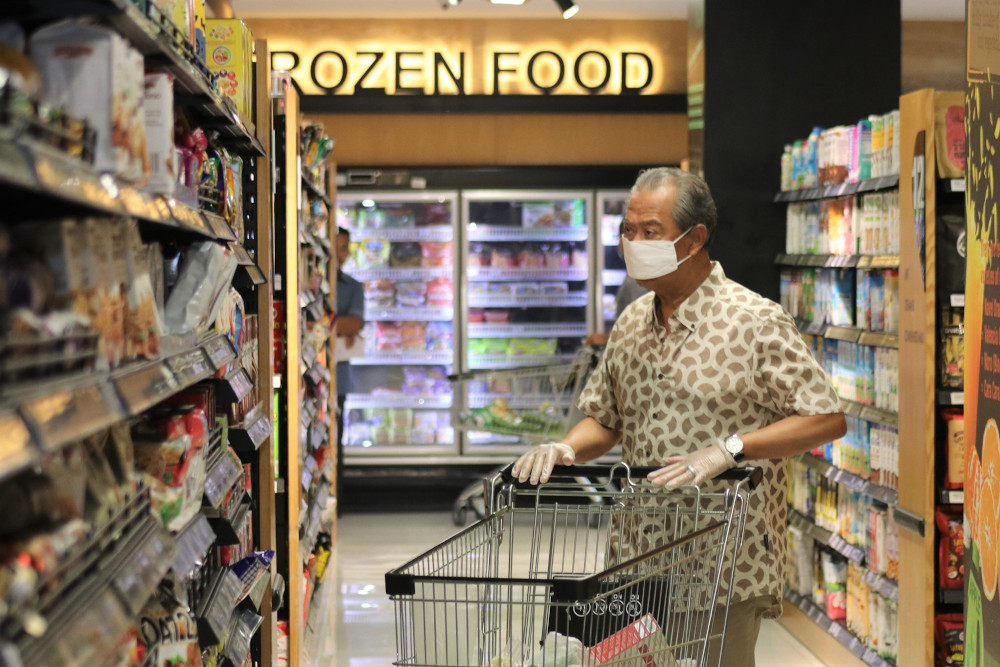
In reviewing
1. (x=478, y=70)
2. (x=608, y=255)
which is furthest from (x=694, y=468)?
(x=478, y=70)

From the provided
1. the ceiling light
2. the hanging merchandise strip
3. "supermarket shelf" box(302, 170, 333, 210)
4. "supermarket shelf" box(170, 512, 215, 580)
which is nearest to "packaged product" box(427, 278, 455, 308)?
the ceiling light

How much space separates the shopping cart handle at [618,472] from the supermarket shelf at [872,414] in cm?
215

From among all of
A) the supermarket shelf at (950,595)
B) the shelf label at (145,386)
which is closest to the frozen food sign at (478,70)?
the supermarket shelf at (950,595)

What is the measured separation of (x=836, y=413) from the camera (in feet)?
8.26

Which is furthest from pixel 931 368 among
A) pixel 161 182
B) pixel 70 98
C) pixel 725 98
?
pixel 70 98

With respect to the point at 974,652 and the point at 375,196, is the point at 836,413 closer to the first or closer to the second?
the point at 974,652

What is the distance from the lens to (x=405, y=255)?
8.34 metres

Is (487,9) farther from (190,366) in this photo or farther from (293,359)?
(190,366)

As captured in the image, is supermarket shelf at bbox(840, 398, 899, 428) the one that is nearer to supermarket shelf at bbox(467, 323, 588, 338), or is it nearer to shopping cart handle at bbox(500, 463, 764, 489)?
shopping cart handle at bbox(500, 463, 764, 489)

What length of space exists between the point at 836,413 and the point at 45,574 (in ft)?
6.01

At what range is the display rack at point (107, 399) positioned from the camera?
1.09m

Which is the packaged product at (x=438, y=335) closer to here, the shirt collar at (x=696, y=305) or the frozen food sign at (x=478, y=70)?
the frozen food sign at (x=478, y=70)

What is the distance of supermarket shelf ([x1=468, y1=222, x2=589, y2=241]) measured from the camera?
8.20 metres

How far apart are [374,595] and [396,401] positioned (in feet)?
8.83
